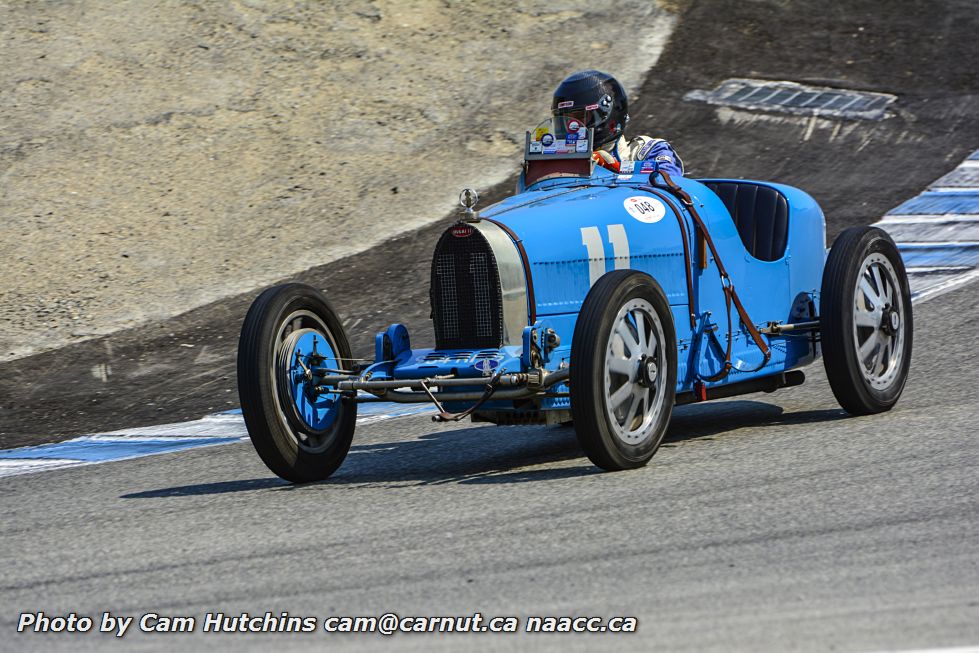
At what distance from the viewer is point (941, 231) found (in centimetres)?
1330

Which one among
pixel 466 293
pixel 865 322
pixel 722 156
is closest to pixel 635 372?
pixel 466 293

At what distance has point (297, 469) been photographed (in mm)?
7316

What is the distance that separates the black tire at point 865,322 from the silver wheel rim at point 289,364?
9.20ft

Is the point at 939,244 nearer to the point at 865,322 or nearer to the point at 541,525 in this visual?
the point at 865,322

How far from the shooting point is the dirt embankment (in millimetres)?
14594

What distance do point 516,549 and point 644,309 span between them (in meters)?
1.90

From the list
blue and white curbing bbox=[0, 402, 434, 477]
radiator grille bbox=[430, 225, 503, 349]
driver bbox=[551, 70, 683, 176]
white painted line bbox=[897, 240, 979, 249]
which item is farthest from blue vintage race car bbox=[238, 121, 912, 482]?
white painted line bbox=[897, 240, 979, 249]

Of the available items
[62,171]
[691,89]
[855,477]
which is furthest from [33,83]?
[855,477]

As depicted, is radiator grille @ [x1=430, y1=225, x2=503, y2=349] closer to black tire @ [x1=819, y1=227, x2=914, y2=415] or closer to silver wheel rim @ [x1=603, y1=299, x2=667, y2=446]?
silver wheel rim @ [x1=603, y1=299, x2=667, y2=446]

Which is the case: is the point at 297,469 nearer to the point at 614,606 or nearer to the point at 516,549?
the point at 516,549

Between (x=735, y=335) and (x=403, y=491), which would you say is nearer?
(x=403, y=491)

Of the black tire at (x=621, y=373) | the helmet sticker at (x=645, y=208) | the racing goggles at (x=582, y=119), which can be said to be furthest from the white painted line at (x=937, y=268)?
the black tire at (x=621, y=373)

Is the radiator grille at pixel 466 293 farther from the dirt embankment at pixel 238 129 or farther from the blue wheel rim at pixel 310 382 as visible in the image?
the dirt embankment at pixel 238 129

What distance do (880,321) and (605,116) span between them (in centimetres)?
203
